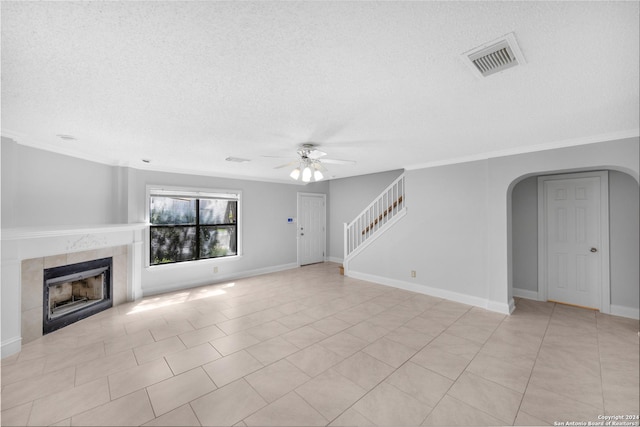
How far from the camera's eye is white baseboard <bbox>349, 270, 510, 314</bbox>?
4011mm

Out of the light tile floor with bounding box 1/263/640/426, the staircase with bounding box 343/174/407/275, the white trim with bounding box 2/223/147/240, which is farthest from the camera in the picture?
the staircase with bounding box 343/174/407/275

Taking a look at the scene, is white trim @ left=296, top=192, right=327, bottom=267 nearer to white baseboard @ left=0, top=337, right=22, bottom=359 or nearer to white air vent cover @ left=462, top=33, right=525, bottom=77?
white baseboard @ left=0, top=337, right=22, bottom=359

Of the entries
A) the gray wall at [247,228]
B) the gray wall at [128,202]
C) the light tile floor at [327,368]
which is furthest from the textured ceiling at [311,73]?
the light tile floor at [327,368]

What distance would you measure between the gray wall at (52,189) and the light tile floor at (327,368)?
5.08 ft

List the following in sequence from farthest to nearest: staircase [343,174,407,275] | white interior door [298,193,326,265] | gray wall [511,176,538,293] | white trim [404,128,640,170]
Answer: white interior door [298,193,326,265] < staircase [343,174,407,275] < gray wall [511,176,538,293] < white trim [404,128,640,170]

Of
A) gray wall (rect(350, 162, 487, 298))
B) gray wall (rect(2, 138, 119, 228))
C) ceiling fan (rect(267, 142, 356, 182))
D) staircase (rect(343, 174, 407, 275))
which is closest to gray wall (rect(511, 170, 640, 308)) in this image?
gray wall (rect(350, 162, 487, 298))

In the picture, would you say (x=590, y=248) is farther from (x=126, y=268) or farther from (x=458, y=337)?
(x=126, y=268)

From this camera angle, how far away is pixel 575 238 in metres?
4.14

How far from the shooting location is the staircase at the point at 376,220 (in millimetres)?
5371

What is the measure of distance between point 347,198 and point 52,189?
5957mm

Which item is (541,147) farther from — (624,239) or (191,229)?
(191,229)

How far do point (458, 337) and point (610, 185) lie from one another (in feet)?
10.7

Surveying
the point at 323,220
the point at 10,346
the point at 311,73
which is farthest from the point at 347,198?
the point at 10,346

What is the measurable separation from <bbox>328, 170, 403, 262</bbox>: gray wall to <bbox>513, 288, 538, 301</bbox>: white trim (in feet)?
11.2
